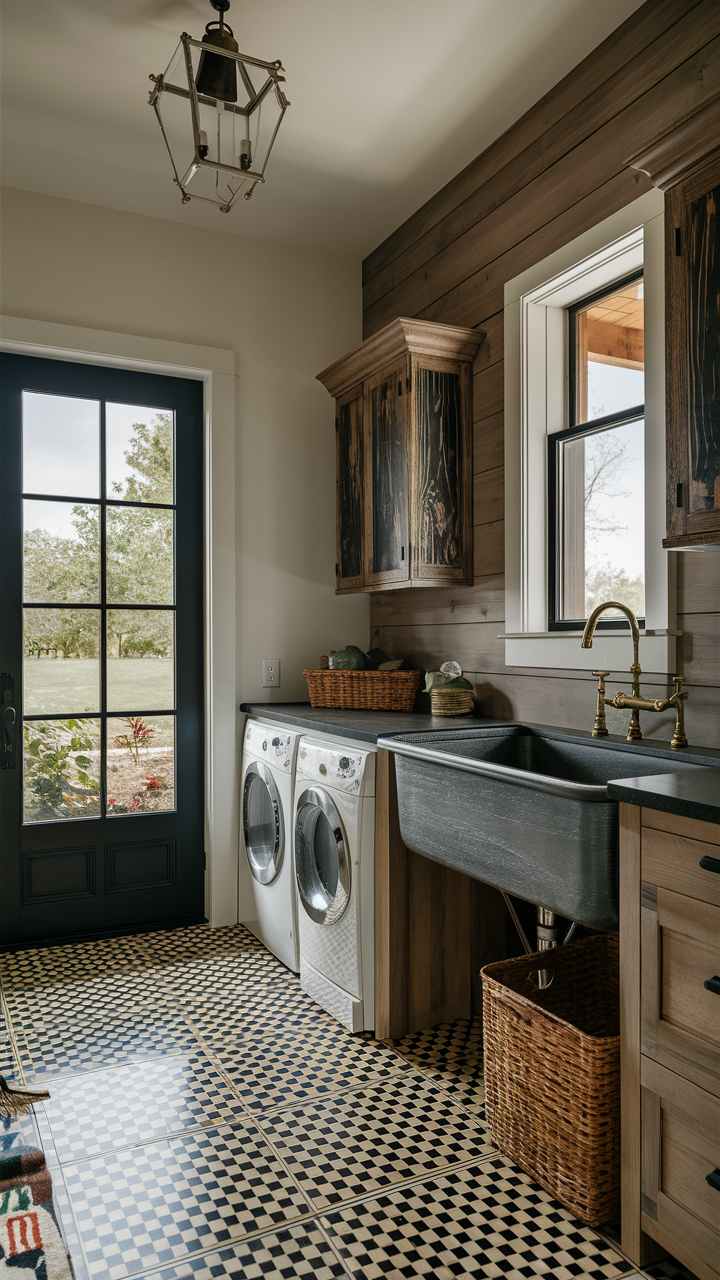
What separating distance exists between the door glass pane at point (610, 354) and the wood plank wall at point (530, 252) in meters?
0.24

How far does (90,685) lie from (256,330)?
164cm

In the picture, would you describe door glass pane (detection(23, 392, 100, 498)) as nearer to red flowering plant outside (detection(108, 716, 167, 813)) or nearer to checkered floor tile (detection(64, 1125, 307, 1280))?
red flowering plant outside (detection(108, 716, 167, 813))

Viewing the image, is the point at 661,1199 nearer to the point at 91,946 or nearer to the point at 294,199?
the point at 91,946

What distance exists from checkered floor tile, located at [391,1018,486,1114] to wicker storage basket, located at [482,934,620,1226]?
0.19 metres

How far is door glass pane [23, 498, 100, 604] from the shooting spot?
3.08m

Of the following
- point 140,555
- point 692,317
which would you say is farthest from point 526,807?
point 140,555

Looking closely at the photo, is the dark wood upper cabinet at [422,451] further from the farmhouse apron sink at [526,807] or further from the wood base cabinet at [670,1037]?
the wood base cabinet at [670,1037]

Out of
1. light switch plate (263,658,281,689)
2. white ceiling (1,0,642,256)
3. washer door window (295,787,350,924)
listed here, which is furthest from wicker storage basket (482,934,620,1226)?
white ceiling (1,0,642,256)

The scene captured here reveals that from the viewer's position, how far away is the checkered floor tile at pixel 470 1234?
1440mm

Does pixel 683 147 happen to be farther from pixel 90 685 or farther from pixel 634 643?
pixel 90 685

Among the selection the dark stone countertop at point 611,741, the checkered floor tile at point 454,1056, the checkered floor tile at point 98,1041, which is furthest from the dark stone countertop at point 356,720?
the checkered floor tile at point 98,1041

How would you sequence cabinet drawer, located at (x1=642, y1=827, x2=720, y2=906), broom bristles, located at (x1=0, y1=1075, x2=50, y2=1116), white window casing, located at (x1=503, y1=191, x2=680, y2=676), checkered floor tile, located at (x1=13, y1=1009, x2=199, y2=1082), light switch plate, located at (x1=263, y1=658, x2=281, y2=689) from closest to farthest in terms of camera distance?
cabinet drawer, located at (x1=642, y1=827, x2=720, y2=906), broom bristles, located at (x1=0, y1=1075, x2=50, y2=1116), white window casing, located at (x1=503, y1=191, x2=680, y2=676), checkered floor tile, located at (x1=13, y1=1009, x2=199, y2=1082), light switch plate, located at (x1=263, y1=658, x2=281, y2=689)

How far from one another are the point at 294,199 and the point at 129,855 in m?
Answer: 2.64

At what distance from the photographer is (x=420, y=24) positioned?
2246mm
